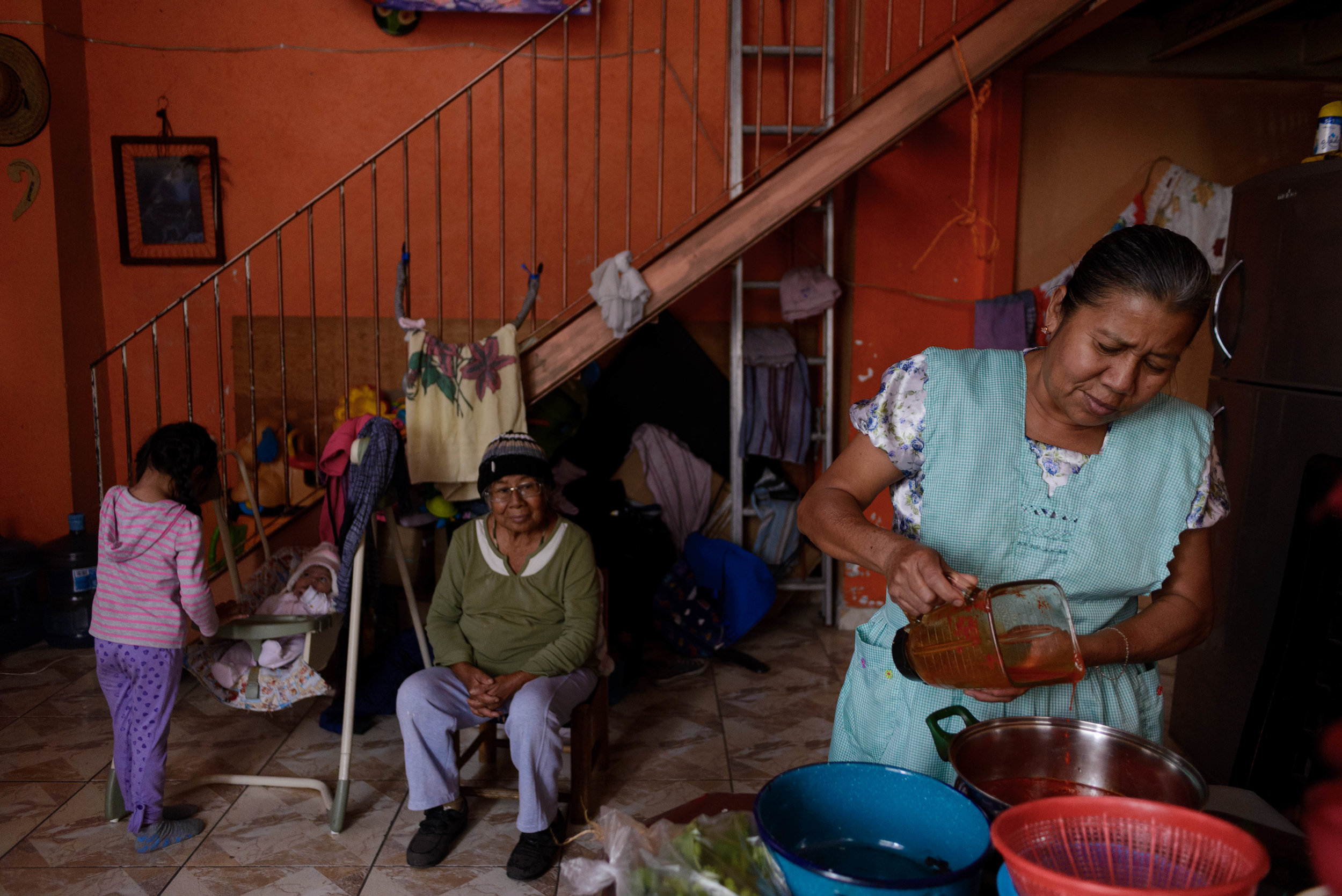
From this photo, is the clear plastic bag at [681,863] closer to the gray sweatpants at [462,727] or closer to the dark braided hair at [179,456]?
the gray sweatpants at [462,727]

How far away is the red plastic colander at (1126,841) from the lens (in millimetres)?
805

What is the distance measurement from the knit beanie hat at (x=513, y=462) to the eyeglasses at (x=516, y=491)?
0.03 metres

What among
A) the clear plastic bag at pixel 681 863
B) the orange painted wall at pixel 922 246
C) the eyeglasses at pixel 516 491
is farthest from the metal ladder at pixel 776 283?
the clear plastic bag at pixel 681 863

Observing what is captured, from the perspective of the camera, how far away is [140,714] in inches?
105

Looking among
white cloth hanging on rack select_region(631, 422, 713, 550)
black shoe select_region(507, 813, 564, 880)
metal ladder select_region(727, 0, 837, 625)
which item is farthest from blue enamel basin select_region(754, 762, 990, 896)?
white cloth hanging on rack select_region(631, 422, 713, 550)

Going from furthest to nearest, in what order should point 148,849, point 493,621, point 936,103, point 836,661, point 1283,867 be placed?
point 836,661 < point 936,103 < point 493,621 < point 148,849 < point 1283,867

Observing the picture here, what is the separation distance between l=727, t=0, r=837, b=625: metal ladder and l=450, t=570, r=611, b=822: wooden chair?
1.52m

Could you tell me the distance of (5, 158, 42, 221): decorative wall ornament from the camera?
4.34m

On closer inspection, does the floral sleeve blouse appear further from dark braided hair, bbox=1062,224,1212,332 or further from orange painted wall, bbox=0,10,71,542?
orange painted wall, bbox=0,10,71,542

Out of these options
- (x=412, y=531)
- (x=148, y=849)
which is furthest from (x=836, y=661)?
(x=148, y=849)

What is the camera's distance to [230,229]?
466cm

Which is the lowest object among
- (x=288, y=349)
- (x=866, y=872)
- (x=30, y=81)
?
(x=866, y=872)

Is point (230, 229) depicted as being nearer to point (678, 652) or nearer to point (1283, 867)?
point (678, 652)

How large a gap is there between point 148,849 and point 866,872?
97.1 inches
